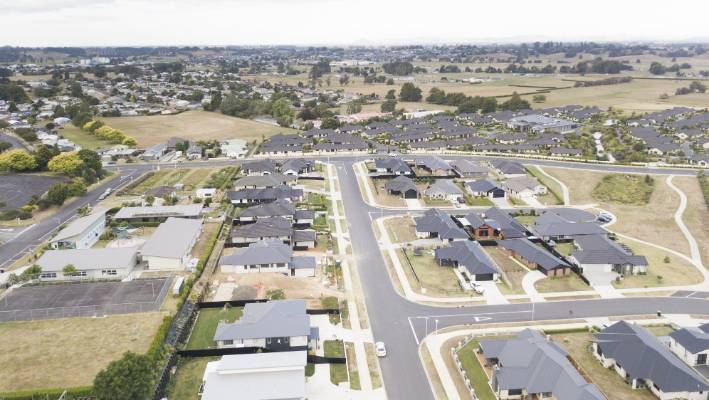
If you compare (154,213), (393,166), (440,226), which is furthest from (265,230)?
(393,166)

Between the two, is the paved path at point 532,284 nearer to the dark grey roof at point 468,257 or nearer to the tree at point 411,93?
the dark grey roof at point 468,257

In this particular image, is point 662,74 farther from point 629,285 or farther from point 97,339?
point 97,339

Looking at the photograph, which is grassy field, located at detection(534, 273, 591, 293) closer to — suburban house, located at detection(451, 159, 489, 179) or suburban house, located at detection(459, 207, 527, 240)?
suburban house, located at detection(459, 207, 527, 240)

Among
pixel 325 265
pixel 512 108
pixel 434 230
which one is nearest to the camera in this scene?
pixel 325 265

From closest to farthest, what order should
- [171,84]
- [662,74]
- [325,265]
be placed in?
1. [325,265]
2. [171,84]
3. [662,74]

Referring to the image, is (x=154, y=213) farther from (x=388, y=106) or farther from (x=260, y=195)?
(x=388, y=106)

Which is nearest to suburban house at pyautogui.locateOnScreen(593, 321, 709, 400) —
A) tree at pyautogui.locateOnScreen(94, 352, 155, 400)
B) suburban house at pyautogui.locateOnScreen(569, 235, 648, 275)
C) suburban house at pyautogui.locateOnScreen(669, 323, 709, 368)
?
suburban house at pyautogui.locateOnScreen(669, 323, 709, 368)

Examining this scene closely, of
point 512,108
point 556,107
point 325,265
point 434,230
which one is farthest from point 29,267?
point 556,107

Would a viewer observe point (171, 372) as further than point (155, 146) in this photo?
No
